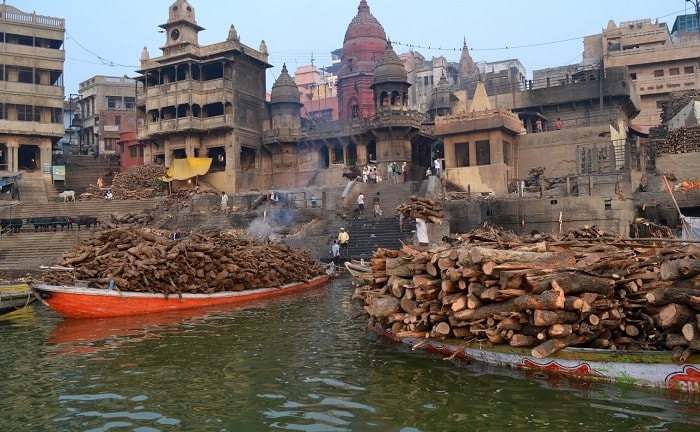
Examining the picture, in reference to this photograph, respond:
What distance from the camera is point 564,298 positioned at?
7090 millimetres

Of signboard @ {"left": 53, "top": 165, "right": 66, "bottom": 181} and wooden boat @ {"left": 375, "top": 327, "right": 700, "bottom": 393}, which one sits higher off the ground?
signboard @ {"left": 53, "top": 165, "right": 66, "bottom": 181}

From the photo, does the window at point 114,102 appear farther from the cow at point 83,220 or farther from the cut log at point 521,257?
the cut log at point 521,257

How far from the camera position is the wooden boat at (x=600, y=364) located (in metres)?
6.50

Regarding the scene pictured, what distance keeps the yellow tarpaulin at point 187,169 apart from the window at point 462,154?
65.7 feet

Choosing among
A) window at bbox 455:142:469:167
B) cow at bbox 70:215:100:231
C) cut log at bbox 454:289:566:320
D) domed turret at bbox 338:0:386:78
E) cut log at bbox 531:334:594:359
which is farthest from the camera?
domed turret at bbox 338:0:386:78

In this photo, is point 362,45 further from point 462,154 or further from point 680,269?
point 680,269

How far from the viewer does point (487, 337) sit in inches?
317

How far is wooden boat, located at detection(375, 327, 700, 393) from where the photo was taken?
21.3 feet

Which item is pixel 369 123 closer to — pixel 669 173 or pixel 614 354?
pixel 669 173

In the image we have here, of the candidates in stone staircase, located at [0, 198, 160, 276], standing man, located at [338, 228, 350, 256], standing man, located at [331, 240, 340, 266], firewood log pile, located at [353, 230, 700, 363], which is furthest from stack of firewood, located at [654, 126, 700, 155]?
stone staircase, located at [0, 198, 160, 276]

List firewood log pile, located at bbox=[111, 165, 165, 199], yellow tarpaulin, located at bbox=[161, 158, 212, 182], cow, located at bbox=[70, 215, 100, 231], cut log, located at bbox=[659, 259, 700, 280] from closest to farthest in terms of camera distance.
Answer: cut log, located at bbox=[659, 259, 700, 280], cow, located at bbox=[70, 215, 100, 231], firewood log pile, located at bbox=[111, 165, 165, 199], yellow tarpaulin, located at bbox=[161, 158, 212, 182]

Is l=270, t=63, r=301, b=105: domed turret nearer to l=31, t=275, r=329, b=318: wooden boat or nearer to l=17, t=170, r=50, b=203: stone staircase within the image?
l=17, t=170, r=50, b=203: stone staircase

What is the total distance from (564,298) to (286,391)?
3.72m

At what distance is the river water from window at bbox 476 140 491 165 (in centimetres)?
2314
